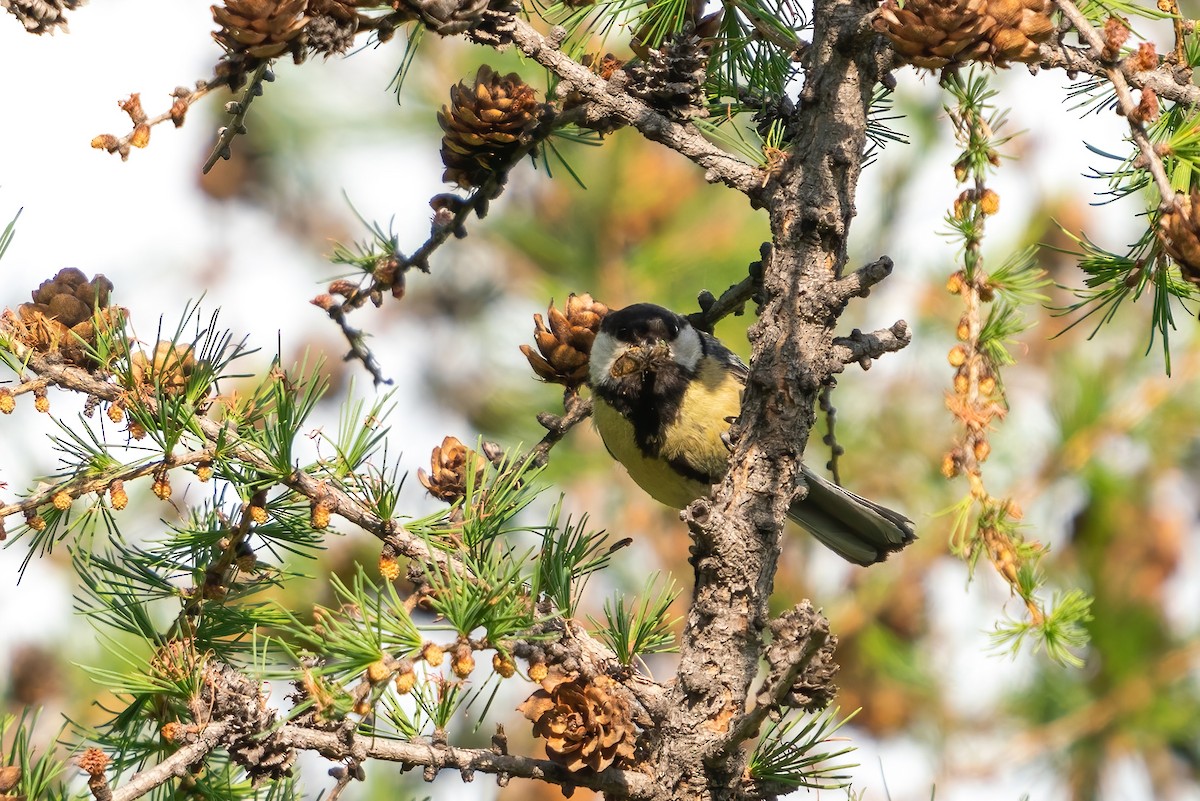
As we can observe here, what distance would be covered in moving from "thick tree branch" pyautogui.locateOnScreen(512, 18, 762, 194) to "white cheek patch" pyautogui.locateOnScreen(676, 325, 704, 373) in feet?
4.81

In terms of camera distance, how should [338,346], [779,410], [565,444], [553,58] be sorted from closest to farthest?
[779,410]
[553,58]
[565,444]
[338,346]

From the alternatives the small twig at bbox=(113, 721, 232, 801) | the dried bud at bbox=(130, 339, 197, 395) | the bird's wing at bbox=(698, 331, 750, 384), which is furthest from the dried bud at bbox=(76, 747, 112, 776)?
the bird's wing at bbox=(698, 331, 750, 384)

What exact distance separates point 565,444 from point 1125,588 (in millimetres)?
2317

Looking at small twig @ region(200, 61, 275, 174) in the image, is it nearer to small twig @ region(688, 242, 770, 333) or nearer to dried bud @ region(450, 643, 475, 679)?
dried bud @ region(450, 643, 475, 679)

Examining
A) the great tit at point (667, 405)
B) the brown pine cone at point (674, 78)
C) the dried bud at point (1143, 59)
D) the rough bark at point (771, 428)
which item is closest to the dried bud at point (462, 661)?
the rough bark at point (771, 428)

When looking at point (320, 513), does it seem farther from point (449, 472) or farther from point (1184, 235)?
point (1184, 235)

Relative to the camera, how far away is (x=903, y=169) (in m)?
4.97

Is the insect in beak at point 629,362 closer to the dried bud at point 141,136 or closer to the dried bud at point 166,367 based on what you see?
the dried bud at point 166,367

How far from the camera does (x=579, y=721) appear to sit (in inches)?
63.2

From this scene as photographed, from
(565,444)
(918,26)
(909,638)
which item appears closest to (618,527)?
(565,444)

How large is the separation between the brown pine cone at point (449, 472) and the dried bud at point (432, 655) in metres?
0.49

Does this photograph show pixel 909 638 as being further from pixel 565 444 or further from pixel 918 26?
pixel 918 26

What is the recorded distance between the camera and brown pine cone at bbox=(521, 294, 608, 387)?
2225 mm

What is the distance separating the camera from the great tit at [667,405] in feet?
10.7
